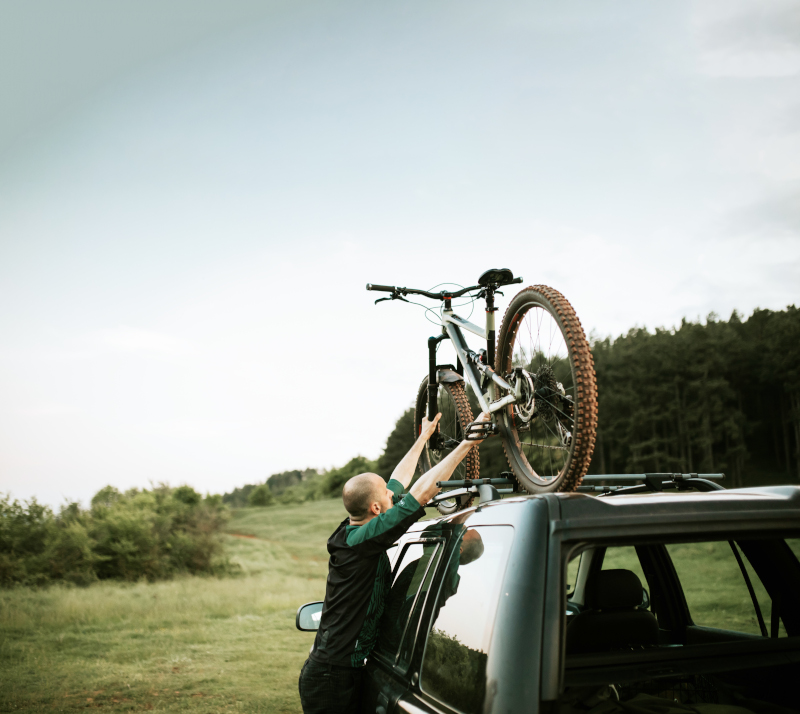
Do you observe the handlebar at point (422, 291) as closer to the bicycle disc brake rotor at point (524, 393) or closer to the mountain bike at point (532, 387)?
the mountain bike at point (532, 387)

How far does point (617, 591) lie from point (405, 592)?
3.38 ft

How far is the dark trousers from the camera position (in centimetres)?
297

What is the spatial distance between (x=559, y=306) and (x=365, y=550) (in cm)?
160

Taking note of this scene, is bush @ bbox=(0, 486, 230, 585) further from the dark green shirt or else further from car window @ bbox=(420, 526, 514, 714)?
car window @ bbox=(420, 526, 514, 714)

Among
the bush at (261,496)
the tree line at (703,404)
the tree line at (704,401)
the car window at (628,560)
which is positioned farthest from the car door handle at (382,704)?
the bush at (261,496)

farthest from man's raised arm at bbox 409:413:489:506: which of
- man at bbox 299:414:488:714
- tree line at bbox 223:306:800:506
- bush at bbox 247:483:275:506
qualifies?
bush at bbox 247:483:275:506

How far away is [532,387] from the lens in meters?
3.62

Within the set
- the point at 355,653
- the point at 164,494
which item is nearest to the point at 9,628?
the point at 164,494

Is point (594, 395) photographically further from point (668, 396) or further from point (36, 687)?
point (668, 396)

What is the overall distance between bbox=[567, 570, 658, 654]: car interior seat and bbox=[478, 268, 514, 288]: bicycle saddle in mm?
2257

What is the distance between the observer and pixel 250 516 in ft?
236

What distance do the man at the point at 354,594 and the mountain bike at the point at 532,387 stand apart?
0.36 metres

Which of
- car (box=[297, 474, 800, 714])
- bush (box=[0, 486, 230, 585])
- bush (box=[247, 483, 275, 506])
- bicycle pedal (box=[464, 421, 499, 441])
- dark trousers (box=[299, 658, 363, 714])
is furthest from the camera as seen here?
bush (box=[247, 483, 275, 506])

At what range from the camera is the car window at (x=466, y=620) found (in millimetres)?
1824
